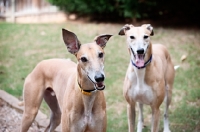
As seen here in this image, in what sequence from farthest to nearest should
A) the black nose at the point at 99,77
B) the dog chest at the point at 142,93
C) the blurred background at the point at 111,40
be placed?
the blurred background at the point at 111,40 → the dog chest at the point at 142,93 → the black nose at the point at 99,77

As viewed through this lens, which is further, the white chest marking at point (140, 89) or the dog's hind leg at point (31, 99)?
the white chest marking at point (140, 89)

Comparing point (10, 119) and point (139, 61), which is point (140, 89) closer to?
point (139, 61)

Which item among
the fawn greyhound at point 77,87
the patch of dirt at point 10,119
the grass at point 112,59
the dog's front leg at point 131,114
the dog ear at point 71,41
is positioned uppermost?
the dog ear at point 71,41

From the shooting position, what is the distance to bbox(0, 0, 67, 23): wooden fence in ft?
48.1

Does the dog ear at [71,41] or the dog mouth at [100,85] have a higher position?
the dog ear at [71,41]

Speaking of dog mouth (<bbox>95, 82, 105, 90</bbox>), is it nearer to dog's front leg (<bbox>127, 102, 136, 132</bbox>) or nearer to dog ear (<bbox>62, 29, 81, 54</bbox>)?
dog ear (<bbox>62, 29, 81, 54</bbox>)

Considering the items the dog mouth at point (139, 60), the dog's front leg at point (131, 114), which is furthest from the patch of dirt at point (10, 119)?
the dog mouth at point (139, 60)

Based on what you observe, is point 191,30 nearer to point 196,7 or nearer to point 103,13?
point 196,7

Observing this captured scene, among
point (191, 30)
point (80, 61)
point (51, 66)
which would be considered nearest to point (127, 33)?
point (51, 66)

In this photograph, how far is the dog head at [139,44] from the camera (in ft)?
16.5

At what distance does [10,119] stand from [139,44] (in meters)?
2.67

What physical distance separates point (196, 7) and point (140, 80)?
7238 millimetres

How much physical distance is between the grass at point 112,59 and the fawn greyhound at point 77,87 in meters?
1.60

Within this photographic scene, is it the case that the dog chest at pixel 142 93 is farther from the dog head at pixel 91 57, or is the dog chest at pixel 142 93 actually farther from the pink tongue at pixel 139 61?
the dog head at pixel 91 57
